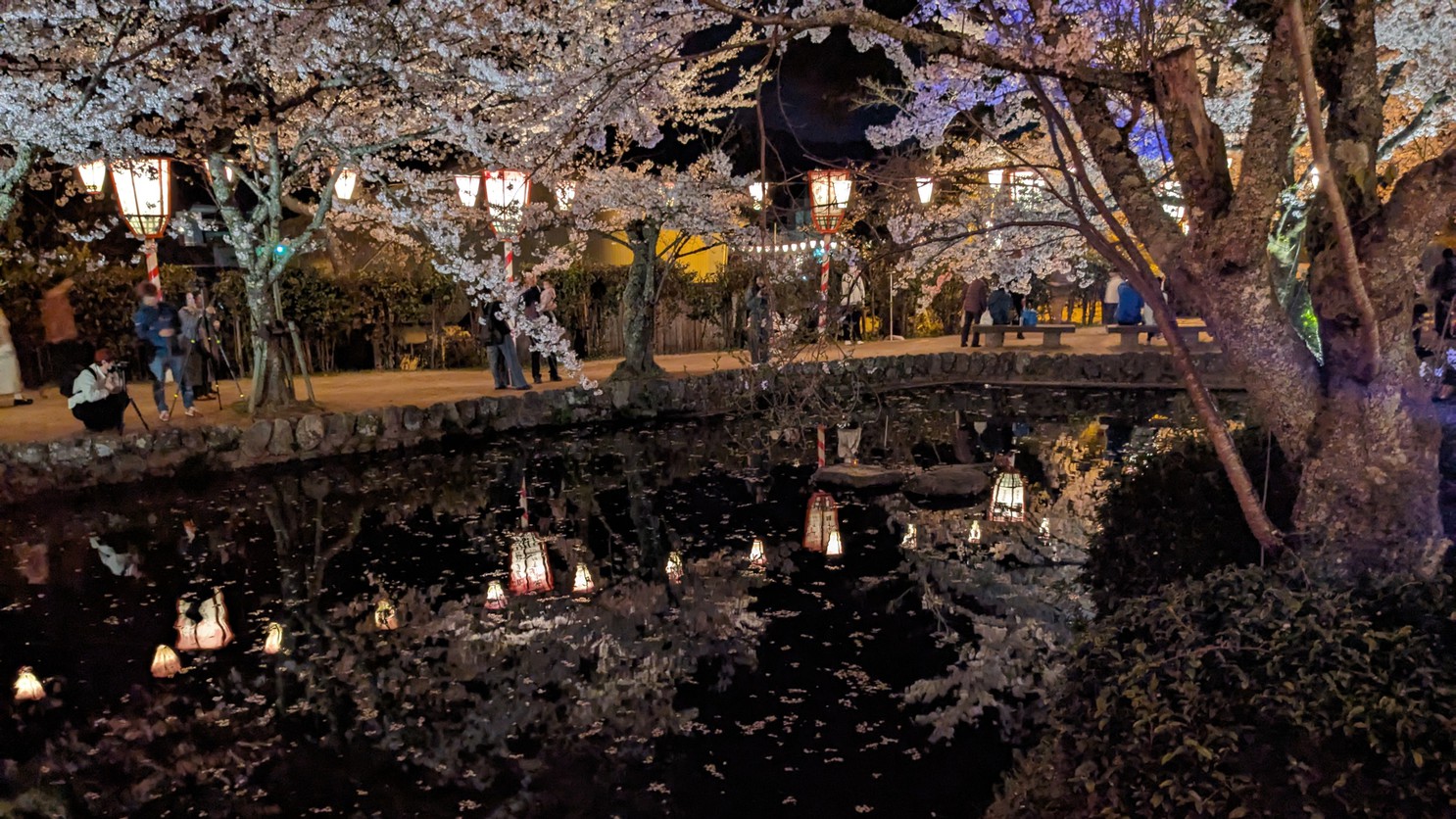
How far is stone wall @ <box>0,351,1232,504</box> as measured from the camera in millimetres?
10344

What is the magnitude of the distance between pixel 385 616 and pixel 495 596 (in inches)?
28.8

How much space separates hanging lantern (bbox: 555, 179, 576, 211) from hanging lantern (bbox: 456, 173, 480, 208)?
1.19 metres

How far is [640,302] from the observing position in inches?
618

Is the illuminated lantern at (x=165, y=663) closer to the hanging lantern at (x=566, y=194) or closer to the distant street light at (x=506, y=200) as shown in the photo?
the distant street light at (x=506, y=200)

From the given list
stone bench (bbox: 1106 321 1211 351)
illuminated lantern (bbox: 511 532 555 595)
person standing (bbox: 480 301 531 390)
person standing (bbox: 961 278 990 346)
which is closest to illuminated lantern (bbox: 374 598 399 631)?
illuminated lantern (bbox: 511 532 555 595)

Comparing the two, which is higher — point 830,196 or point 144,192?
point 144,192

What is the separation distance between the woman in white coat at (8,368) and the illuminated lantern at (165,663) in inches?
364

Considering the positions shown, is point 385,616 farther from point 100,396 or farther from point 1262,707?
point 100,396

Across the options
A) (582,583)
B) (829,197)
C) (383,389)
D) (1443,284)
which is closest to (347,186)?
(383,389)

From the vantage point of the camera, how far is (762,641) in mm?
6367

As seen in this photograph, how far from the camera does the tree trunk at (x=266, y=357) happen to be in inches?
484

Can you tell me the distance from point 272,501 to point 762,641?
590 cm

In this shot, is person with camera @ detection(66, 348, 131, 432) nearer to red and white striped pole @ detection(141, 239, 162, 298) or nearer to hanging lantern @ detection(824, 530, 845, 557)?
red and white striped pole @ detection(141, 239, 162, 298)

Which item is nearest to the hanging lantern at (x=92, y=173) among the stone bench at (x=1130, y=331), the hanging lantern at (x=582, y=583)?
the hanging lantern at (x=582, y=583)
